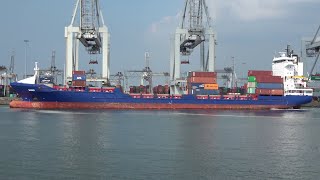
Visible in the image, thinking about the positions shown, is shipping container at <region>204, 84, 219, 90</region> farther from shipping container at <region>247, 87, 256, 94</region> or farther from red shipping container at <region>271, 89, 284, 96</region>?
red shipping container at <region>271, 89, 284, 96</region>

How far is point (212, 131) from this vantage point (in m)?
29.0

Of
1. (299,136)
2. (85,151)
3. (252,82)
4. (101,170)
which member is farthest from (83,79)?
→ (101,170)

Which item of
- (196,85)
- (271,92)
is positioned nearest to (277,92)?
(271,92)

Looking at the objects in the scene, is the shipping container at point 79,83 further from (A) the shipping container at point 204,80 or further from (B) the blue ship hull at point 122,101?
(A) the shipping container at point 204,80

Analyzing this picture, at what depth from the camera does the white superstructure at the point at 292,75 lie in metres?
61.1

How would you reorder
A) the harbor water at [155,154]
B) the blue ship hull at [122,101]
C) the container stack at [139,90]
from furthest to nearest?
the container stack at [139,90]
the blue ship hull at [122,101]
the harbor water at [155,154]

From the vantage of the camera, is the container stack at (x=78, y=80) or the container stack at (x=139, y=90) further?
the container stack at (x=139, y=90)

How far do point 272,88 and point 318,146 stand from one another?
38.2 meters

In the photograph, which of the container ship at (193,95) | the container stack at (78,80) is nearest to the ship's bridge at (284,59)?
the container ship at (193,95)

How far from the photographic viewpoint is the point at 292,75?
201ft

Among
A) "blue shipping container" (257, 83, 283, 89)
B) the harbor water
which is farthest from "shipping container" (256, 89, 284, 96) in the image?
the harbor water

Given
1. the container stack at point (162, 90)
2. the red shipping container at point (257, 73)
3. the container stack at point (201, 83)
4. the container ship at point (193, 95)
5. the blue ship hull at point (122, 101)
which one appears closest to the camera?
the blue ship hull at point (122, 101)

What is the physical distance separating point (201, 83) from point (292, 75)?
1286 cm

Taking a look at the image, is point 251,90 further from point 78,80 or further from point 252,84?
point 78,80
